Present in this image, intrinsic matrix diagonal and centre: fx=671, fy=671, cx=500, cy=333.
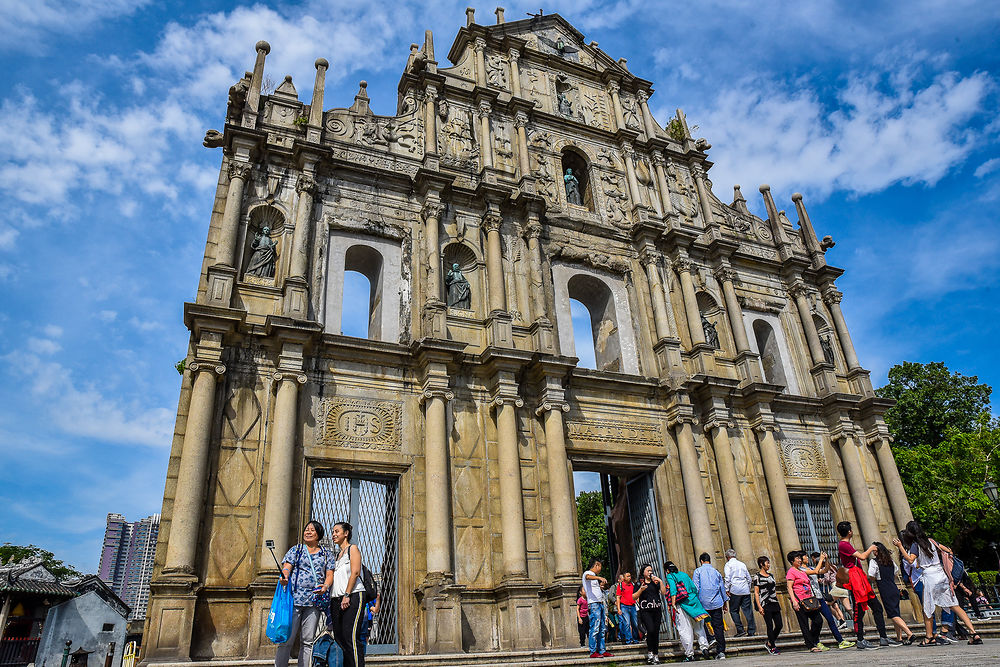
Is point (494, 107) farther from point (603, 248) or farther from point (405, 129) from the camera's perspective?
point (603, 248)

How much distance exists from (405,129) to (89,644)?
23644mm

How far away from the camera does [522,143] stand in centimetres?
1716

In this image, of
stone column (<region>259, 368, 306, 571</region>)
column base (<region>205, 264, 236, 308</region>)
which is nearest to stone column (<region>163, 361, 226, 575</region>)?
stone column (<region>259, 368, 306, 571</region>)

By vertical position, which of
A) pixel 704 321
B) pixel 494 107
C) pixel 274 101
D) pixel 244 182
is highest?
pixel 494 107

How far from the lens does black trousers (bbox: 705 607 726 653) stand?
9.18 meters

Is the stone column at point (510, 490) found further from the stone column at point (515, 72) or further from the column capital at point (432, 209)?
the stone column at point (515, 72)

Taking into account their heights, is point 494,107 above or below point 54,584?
above

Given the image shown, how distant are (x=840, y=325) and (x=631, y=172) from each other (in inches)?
290

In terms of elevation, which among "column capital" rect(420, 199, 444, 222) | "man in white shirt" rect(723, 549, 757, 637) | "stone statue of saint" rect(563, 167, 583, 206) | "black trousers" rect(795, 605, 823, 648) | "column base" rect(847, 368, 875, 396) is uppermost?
"stone statue of saint" rect(563, 167, 583, 206)

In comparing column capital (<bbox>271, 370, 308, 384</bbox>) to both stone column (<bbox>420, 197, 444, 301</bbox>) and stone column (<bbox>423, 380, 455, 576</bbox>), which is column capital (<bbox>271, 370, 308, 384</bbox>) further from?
stone column (<bbox>420, 197, 444, 301</bbox>)

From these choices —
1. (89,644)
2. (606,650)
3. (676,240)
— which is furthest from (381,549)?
(89,644)

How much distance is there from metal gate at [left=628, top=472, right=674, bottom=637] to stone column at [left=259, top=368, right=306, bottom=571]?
7375 millimetres

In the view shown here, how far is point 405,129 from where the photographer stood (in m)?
16.1

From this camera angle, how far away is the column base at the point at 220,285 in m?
12.0
